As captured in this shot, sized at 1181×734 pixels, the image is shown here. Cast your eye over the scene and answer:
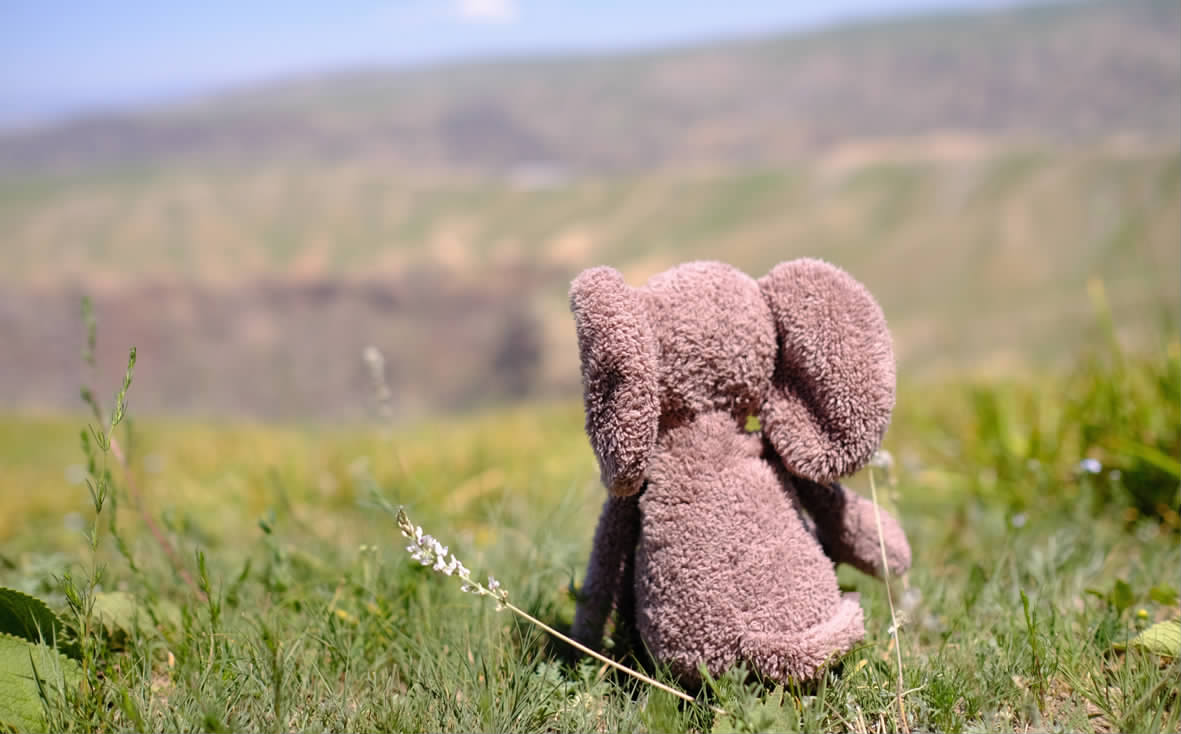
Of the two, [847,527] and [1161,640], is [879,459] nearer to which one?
[847,527]

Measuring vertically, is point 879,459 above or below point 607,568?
above

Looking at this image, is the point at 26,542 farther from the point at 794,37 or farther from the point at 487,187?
the point at 794,37

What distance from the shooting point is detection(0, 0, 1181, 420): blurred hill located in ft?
87.2

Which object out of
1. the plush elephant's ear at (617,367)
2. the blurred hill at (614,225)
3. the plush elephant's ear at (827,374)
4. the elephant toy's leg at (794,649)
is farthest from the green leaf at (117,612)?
the plush elephant's ear at (827,374)

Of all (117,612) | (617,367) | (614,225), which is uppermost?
(617,367)

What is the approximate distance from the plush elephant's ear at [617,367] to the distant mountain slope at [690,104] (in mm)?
97306

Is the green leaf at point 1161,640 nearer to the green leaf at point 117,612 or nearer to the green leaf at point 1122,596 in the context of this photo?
the green leaf at point 1122,596

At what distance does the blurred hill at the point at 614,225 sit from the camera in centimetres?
2658

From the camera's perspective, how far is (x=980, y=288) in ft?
103

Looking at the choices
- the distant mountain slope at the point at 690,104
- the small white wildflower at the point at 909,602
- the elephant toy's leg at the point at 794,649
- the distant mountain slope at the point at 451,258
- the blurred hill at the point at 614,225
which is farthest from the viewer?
the distant mountain slope at the point at 690,104

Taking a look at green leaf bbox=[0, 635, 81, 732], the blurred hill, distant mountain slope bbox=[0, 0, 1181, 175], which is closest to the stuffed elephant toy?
the blurred hill

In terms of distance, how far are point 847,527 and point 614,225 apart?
53.3 meters

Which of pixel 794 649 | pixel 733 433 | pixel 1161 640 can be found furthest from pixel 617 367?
pixel 1161 640

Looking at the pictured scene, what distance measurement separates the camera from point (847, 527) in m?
1.43
